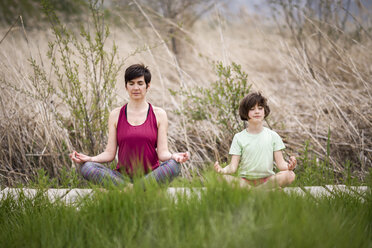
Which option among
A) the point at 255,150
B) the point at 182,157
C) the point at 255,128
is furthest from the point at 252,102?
the point at 182,157

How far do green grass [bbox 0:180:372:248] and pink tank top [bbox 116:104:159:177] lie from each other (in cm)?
36

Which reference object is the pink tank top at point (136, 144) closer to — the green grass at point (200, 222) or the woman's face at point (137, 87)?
the woman's face at point (137, 87)

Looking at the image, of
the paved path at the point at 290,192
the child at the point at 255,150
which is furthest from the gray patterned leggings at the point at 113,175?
the child at the point at 255,150

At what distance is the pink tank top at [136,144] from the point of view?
2264mm

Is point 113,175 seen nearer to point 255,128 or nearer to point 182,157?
point 182,157

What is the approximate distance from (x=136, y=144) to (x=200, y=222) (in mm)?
816

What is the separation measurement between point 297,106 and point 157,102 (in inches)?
76.7

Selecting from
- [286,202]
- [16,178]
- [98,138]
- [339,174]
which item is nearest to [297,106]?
[339,174]

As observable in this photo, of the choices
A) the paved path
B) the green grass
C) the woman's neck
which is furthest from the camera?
the woman's neck

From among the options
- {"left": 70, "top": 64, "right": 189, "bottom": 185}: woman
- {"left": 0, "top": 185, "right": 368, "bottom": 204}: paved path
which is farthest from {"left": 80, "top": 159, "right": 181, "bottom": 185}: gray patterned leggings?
{"left": 0, "top": 185, "right": 368, "bottom": 204}: paved path

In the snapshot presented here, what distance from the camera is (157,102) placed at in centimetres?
458

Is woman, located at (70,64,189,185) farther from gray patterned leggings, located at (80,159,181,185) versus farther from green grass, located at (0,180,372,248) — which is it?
green grass, located at (0,180,372,248)

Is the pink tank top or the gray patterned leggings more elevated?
the pink tank top

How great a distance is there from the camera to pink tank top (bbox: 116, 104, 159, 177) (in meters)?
2.26
